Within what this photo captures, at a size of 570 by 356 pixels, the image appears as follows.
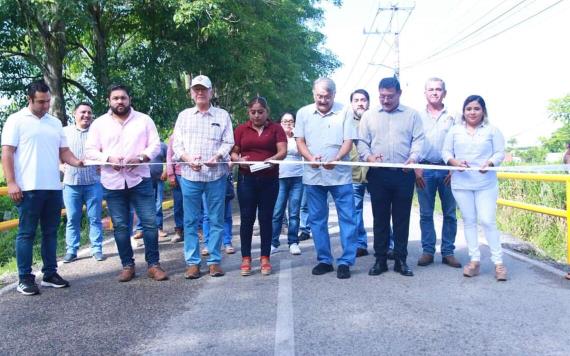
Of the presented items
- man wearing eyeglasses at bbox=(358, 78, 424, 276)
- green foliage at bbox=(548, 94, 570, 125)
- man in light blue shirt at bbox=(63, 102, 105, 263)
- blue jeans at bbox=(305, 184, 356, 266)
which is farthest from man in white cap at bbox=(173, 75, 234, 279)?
green foliage at bbox=(548, 94, 570, 125)

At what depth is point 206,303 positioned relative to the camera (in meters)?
4.50

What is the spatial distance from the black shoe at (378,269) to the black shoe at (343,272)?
0.84 ft

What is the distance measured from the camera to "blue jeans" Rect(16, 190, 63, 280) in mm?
5012

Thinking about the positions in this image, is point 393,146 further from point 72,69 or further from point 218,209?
point 72,69

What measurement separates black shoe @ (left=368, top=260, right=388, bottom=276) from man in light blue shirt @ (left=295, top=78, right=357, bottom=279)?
22cm

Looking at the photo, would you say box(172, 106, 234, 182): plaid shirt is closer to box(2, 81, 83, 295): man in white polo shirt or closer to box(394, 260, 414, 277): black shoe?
box(2, 81, 83, 295): man in white polo shirt

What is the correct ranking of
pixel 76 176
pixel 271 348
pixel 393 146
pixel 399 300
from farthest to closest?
pixel 76 176 < pixel 393 146 < pixel 399 300 < pixel 271 348

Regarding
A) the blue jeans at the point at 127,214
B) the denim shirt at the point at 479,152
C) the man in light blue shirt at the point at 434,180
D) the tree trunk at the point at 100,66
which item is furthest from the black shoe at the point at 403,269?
the tree trunk at the point at 100,66

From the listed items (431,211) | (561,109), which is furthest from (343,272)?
(561,109)

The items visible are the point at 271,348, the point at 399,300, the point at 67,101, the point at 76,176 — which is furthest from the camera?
the point at 67,101

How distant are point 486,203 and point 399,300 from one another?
1517 millimetres

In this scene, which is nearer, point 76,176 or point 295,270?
point 295,270

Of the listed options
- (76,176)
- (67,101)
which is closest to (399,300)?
(76,176)

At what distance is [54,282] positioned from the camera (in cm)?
523
